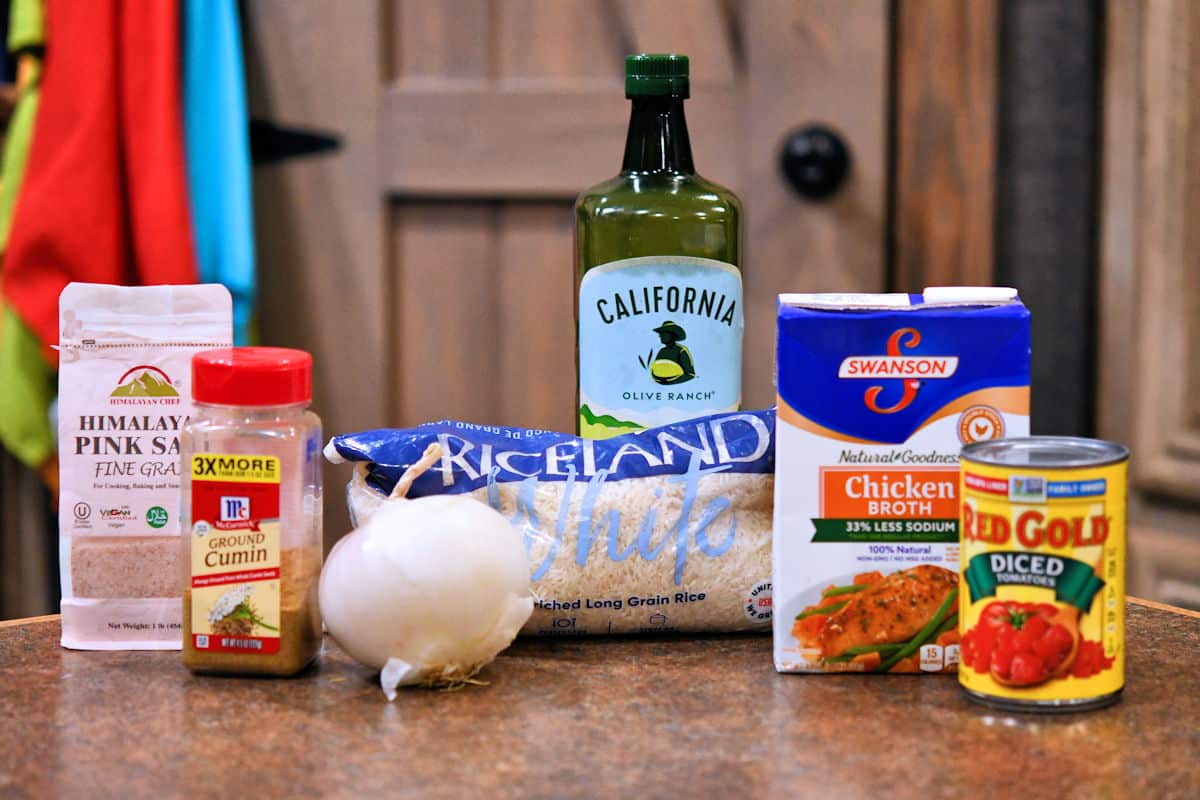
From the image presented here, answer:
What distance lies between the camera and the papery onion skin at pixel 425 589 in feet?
2.52

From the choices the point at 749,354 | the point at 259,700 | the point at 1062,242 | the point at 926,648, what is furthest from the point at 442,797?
the point at 1062,242

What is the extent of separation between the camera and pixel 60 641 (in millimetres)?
885

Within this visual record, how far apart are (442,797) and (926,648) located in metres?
0.30

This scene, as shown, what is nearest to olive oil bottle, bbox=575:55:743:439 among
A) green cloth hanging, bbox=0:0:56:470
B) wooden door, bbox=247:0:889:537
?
wooden door, bbox=247:0:889:537

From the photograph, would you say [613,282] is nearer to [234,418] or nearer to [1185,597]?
[234,418]

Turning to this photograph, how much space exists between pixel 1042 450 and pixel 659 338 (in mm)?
244

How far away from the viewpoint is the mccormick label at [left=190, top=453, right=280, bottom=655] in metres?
0.79

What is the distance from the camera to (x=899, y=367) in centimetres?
81

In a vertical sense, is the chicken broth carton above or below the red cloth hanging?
below

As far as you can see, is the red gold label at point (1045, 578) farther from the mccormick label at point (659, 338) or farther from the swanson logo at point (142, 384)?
the swanson logo at point (142, 384)

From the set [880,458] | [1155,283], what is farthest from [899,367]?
[1155,283]

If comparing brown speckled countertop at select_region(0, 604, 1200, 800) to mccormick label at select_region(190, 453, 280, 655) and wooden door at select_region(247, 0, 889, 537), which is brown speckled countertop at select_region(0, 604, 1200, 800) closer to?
mccormick label at select_region(190, 453, 280, 655)

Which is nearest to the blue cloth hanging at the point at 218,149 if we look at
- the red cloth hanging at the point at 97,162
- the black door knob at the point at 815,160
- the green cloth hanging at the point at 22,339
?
the red cloth hanging at the point at 97,162

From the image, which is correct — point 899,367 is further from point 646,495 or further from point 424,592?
point 424,592
